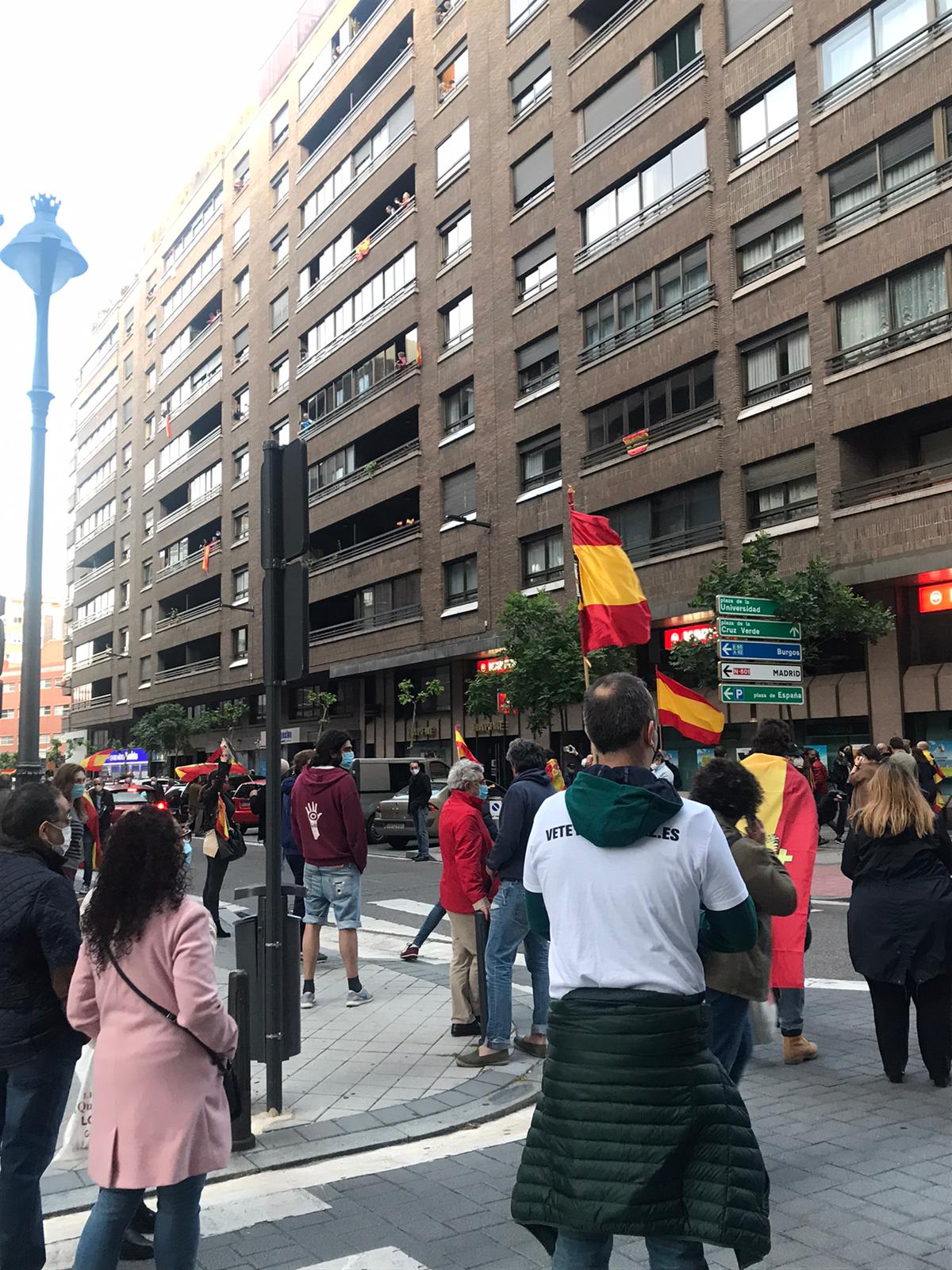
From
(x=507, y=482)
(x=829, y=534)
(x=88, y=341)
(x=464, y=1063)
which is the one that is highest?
(x=88, y=341)

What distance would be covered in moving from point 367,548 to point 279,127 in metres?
21.8

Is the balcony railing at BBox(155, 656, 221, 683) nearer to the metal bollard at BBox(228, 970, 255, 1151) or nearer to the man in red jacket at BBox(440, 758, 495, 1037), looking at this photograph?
the man in red jacket at BBox(440, 758, 495, 1037)

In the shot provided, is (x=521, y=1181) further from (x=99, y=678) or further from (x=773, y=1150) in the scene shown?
(x=99, y=678)

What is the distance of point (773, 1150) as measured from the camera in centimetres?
477

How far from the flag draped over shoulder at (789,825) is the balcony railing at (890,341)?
1707 cm

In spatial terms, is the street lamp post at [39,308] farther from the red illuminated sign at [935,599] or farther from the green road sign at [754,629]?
the red illuminated sign at [935,599]

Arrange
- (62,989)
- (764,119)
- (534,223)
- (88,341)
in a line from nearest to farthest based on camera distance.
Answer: (62,989) → (764,119) → (534,223) → (88,341)

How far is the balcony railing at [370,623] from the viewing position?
3706cm

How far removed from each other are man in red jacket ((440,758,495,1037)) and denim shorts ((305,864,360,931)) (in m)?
1.17

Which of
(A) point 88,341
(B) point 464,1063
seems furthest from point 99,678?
(B) point 464,1063

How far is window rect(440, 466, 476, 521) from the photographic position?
34656 mm

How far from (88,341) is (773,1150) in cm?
A: 8704

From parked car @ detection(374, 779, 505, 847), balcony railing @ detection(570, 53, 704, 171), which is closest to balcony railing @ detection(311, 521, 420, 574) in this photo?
balcony railing @ detection(570, 53, 704, 171)

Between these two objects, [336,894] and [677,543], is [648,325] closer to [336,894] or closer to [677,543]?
[677,543]
